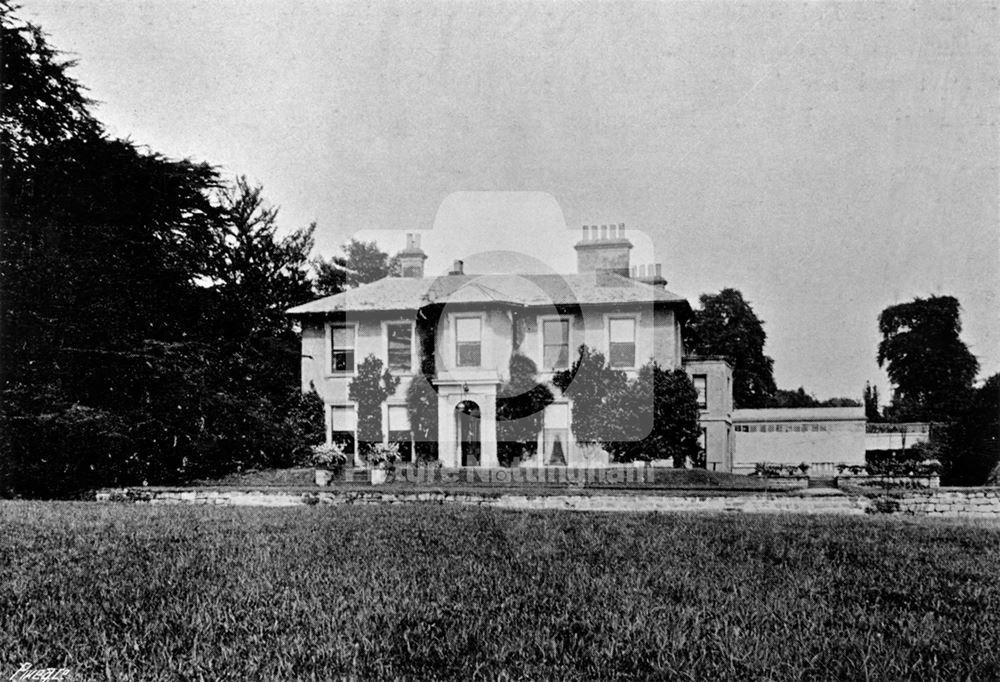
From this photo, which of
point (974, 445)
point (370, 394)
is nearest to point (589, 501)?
point (370, 394)

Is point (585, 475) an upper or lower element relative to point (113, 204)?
lower

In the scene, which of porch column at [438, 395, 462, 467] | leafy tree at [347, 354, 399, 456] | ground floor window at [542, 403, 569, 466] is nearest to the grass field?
porch column at [438, 395, 462, 467]

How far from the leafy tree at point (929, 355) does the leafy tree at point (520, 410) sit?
41434mm

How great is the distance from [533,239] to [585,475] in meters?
7.97

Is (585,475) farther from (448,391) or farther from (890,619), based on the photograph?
(890,619)

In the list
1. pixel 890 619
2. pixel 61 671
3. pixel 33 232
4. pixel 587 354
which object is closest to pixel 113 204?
pixel 33 232

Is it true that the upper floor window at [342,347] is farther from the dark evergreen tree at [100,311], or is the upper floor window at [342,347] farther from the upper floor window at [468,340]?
the upper floor window at [468,340]

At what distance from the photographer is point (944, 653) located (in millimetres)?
4180

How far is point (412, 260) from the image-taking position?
3103 cm

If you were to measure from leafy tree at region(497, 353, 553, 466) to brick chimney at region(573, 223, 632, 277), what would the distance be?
17.5 feet

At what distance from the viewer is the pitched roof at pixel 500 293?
83.3ft

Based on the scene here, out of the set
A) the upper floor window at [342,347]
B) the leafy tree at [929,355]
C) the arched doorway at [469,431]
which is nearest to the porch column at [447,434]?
the arched doorway at [469,431]

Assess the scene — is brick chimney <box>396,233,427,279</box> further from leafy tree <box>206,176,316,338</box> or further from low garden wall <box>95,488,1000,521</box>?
low garden wall <box>95,488,1000,521</box>

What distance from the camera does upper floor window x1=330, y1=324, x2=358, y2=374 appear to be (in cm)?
2719
